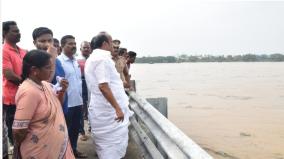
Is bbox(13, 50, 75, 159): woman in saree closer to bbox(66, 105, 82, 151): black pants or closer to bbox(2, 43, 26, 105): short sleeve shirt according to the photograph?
bbox(2, 43, 26, 105): short sleeve shirt

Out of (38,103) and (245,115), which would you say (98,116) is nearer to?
(38,103)

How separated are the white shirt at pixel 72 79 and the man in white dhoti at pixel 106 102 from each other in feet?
1.30

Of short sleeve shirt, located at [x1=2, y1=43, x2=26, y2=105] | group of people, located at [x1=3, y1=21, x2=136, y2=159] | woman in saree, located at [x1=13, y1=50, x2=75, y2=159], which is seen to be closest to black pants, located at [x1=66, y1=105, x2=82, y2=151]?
group of people, located at [x1=3, y1=21, x2=136, y2=159]

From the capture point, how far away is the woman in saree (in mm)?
3347

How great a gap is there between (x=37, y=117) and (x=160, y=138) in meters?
1.19

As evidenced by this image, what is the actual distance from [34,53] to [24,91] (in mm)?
314

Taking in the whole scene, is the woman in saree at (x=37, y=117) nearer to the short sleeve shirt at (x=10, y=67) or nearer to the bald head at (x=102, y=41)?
the short sleeve shirt at (x=10, y=67)

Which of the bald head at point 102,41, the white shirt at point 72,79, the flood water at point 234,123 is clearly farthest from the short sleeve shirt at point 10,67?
the flood water at point 234,123

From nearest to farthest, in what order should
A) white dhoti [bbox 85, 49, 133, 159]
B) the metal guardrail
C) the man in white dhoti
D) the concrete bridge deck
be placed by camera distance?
1. the metal guardrail
2. the man in white dhoti
3. white dhoti [bbox 85, 49, 133, 159]
4. the concrete bridge deck

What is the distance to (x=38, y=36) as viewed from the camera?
4.41 metres

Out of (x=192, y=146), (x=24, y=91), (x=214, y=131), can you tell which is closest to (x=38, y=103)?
(x=24, y=91)

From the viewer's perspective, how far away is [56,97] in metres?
3.76

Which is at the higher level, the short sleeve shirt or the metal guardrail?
the short sleeve shirt

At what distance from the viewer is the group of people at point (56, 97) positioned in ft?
11.2
